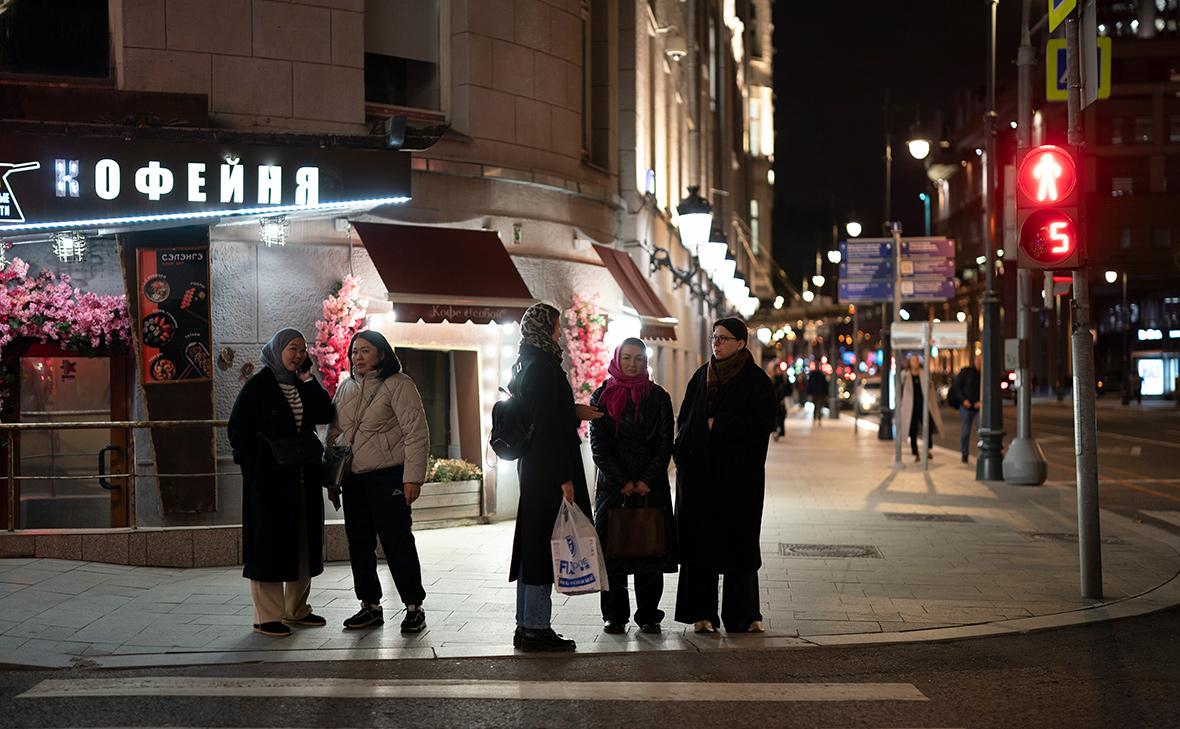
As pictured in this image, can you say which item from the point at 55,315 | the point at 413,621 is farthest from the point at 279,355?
the point at 55,315

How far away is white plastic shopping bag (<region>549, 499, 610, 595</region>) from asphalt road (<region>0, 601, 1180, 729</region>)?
0.43 metres

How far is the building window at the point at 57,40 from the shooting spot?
40.6ft

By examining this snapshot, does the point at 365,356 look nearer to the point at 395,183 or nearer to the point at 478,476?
the point at 395,183

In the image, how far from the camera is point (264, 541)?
8.19 meters

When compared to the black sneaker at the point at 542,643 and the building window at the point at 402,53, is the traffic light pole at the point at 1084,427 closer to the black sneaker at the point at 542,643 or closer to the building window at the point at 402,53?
the black sneaker at the point at 542,643

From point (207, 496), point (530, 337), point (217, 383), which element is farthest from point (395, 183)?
point (530, 337)

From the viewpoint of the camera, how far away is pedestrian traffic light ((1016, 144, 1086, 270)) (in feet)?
31.0

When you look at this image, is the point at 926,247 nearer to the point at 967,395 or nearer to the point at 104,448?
the point at 967,395

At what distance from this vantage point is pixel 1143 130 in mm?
90062

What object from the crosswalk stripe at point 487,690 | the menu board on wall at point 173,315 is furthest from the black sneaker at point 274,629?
the menu board on wall at point 173,315

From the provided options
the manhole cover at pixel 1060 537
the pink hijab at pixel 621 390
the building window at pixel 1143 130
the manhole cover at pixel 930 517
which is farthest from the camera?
the building window at pixel 1143 130

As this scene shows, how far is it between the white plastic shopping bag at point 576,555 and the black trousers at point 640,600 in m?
0.63

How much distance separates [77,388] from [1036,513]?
1041cm

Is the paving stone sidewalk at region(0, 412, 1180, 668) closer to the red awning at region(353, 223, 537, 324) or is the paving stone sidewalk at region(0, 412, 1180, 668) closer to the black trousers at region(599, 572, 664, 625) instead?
the black trousers at region(599, 572, 664, 625)
